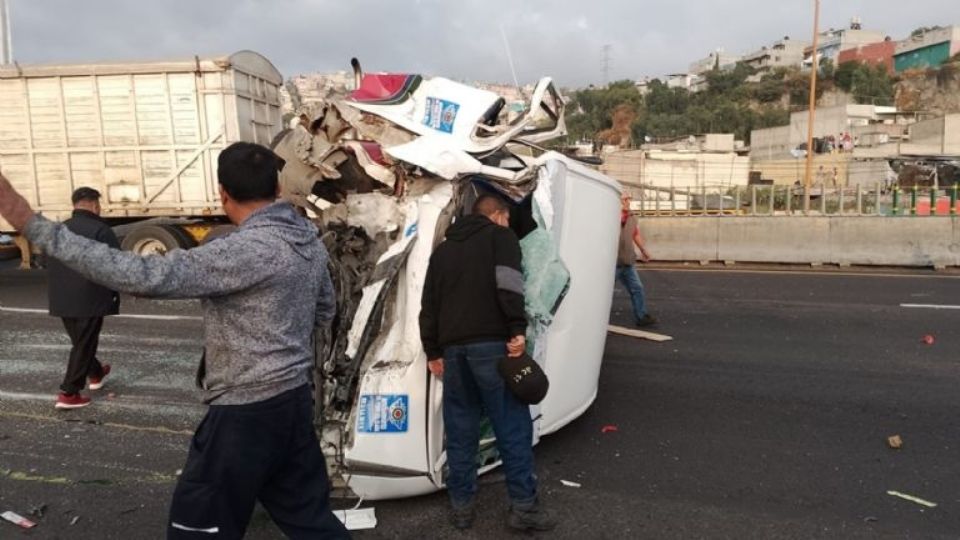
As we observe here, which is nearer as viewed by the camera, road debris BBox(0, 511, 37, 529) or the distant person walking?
road debris BBox(0, 511, 37, 529)

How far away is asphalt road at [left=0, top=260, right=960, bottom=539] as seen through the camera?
3.83 meters

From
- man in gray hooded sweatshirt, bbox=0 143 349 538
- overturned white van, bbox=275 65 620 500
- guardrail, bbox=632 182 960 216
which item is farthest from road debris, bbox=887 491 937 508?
guardrail, bbox=632 182 960 216

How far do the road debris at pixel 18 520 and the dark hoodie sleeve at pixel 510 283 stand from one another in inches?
107

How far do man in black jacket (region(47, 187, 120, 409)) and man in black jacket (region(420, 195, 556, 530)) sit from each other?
123 inches

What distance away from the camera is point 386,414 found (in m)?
3.80

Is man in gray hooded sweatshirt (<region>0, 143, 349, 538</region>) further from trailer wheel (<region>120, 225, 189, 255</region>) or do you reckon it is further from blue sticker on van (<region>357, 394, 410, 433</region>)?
trailer wheel (<region>120, 225, 189, 255</region>)

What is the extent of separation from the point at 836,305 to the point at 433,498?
7.69 meters

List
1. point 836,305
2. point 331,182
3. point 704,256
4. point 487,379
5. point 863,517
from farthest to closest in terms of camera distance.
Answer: point 704,256 → point 836,305 → point 331,182 → point 863,517 → point 487,379

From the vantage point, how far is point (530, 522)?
3639 mm

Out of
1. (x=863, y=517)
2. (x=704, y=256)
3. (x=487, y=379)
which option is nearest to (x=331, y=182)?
(x=487, y=379)

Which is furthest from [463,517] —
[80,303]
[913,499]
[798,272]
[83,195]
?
[798,272]

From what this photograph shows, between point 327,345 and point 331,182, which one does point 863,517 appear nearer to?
point 327,345

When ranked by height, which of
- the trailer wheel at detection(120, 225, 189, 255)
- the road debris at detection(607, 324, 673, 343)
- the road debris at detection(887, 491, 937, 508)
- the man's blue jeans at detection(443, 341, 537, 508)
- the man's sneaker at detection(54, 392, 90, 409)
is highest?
the trailer wheel at detection(120, 225, 189, 255)

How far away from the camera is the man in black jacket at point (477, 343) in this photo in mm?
3553
